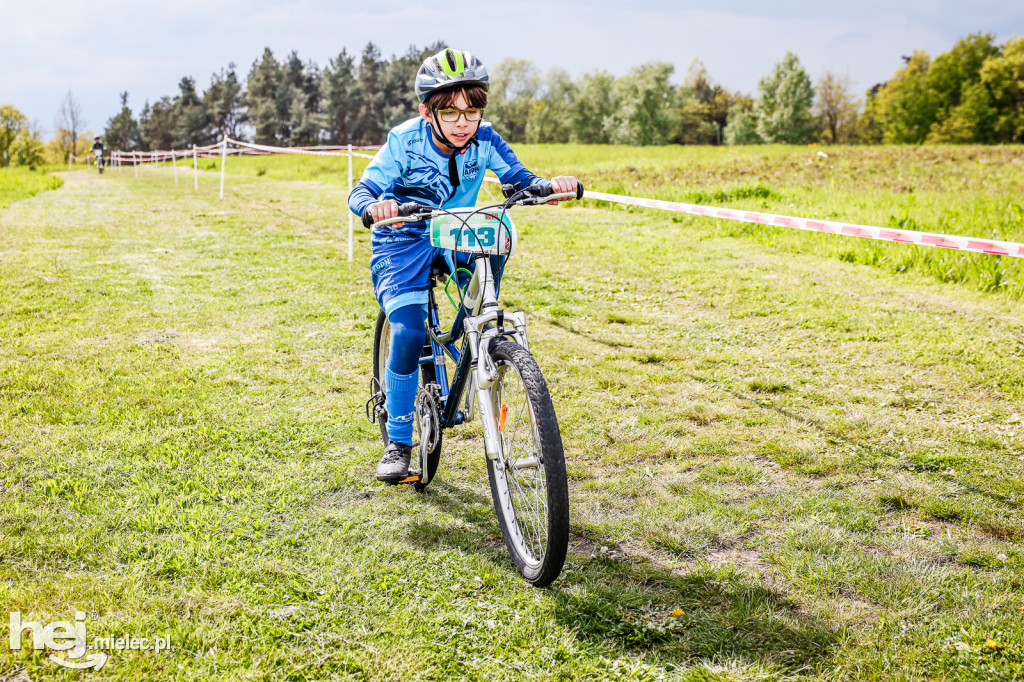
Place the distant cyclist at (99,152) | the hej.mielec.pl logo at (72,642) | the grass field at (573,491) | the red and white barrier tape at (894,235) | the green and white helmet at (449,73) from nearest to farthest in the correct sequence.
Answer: the hej.mielec.pl logo at (72,642)
the grass field at (573,491)
the green and white helmet at (449,73)
the red and white barrier tape at (894,235)
the distant cyclist at (99,152)

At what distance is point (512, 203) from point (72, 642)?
2.37 metres

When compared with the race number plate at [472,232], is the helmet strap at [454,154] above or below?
above

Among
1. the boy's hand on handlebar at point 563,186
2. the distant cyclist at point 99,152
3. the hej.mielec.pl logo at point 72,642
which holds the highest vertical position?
the distant cyclist at point 99,152

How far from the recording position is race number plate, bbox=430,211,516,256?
9.83ft

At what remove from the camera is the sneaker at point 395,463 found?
3.68m

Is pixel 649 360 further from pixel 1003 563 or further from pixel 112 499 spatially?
pixel 112 499

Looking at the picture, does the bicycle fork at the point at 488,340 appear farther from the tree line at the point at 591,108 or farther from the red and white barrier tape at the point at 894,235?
the tree line at the point at 591,108

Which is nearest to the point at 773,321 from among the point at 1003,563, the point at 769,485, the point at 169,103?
the point at 769,485

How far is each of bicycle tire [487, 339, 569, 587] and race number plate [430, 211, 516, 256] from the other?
0.43 m

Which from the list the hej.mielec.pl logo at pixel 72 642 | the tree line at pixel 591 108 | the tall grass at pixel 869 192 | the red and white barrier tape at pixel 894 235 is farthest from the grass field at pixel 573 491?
the tree line at pixel 591 108

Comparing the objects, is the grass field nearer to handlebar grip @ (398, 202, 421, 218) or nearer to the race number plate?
the race number plate

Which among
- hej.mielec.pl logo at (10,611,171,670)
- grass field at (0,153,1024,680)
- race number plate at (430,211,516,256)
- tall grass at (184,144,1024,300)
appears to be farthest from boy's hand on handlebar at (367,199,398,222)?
tall grass at (184,144,1024,300)

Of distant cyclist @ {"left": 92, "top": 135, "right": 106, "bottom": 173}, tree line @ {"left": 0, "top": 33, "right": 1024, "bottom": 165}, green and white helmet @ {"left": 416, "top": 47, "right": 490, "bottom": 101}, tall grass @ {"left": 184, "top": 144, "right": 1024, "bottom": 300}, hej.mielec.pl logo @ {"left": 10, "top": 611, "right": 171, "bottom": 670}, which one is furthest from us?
tree line @ {"left": 0, "top": 33, "right": 1024, "bottom": 165}

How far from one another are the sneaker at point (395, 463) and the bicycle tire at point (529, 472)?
0.66 meters
